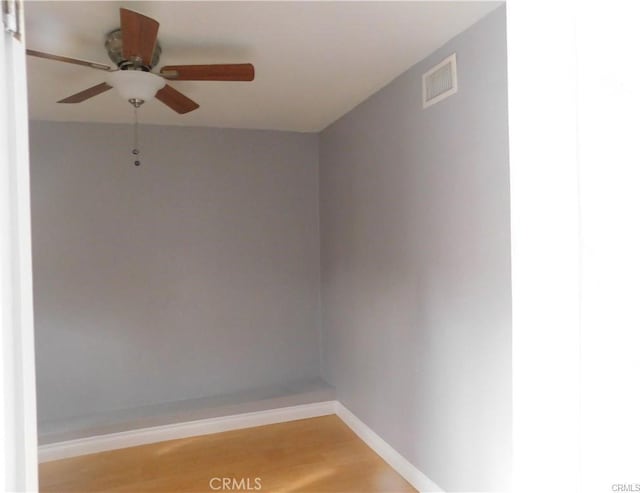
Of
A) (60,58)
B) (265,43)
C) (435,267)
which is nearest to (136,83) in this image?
(60,58)

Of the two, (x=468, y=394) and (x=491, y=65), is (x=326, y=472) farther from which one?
(x=491, y=65)

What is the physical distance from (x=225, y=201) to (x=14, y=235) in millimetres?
2998

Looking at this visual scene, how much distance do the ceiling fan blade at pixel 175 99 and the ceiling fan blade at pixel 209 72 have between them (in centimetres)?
15

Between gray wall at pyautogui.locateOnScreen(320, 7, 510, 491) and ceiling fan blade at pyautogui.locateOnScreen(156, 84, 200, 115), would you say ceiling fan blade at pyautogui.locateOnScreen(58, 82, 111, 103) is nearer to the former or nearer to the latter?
ceiling fan blade at pyautogui.locateOnScreen(156, 84, 200, 115)

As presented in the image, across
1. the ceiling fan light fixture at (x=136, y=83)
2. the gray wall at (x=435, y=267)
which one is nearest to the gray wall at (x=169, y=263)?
the gray wall at (x=435, y=267)

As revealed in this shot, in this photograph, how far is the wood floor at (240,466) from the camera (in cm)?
240

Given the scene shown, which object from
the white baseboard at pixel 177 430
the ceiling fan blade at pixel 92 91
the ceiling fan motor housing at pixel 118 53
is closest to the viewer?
the ceiling fan motor housing at pixel 118 53

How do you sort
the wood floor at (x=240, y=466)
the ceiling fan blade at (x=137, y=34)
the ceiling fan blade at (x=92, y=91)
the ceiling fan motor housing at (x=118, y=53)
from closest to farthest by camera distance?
the ceiling fan blade at (x=137, y=34) < the ceiling fan motor housing at (x=118, y=53) < the ceiling fan blade at (x=92, y=91) < the wood floor at (x=240, y=466)

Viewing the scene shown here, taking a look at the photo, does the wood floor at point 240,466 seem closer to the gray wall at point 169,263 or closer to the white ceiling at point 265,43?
the gray wall at point 169,263

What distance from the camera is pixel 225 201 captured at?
350cm

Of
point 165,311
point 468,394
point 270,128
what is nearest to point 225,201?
point 270,128

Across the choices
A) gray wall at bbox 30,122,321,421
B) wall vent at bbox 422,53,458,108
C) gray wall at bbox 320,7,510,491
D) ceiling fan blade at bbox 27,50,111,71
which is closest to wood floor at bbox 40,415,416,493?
gray wall at bbox 320,7,510,491

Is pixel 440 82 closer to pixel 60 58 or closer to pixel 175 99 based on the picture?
pixel 175 99

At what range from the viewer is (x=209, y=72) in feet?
5.98
